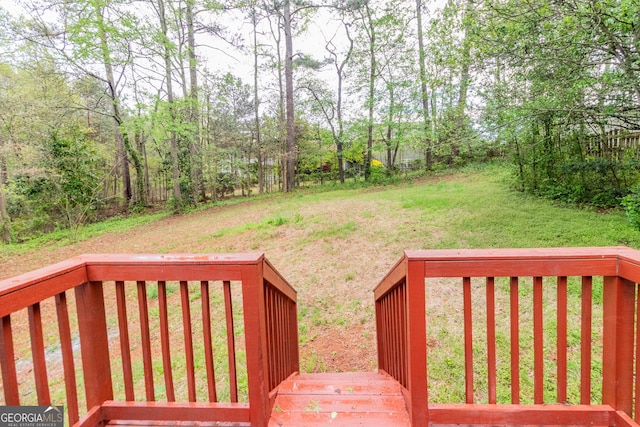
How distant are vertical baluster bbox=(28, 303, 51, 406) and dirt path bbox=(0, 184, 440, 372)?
7.11 feet

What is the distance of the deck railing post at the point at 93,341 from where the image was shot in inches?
53.3

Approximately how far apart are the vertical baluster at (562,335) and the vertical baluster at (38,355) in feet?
6.85

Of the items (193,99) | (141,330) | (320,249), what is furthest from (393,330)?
(193,99)

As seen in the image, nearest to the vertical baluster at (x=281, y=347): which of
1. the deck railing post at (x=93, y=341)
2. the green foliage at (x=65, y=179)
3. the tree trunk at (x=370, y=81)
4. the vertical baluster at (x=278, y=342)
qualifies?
the vertical baluster at (x=278, y=342)

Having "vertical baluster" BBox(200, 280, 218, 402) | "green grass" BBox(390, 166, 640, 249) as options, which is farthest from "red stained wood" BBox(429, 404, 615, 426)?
"green grass" BBox(390, 166, 640, 249)

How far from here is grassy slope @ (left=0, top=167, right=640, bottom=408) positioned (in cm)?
322

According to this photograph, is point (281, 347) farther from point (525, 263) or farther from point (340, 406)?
point (525, 263)

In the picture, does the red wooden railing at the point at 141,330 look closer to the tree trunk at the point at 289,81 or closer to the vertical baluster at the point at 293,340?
the vertical baluster at the point at 293,340

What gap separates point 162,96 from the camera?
10945 millimetres

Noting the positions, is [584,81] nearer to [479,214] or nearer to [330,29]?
[479,214]

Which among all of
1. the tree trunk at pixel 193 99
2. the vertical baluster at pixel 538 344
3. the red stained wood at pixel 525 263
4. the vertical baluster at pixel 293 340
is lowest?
the vertical baluster at pixel 293 340

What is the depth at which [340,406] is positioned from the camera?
4.99 feet

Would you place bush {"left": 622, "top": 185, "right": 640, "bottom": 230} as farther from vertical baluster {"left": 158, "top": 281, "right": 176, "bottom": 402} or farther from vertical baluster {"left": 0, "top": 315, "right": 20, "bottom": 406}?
vertical baluster {"left": 0, "top": 315, "right": 20, "bottom": 406}

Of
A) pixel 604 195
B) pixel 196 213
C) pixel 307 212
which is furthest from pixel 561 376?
pixel 196 213
